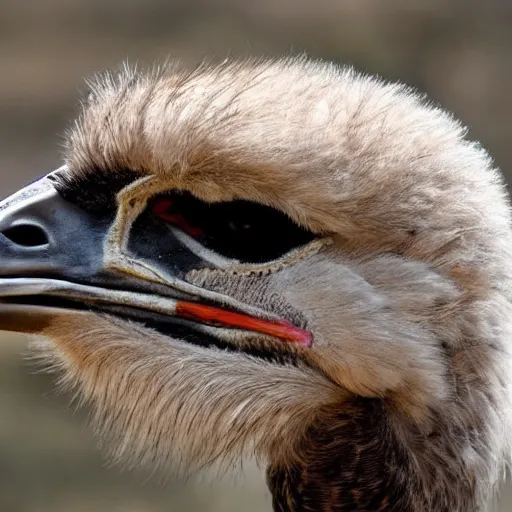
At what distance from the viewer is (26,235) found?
9.84 ft

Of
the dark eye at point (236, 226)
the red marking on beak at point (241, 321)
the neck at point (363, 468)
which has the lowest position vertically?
the neck at point (363, 468)

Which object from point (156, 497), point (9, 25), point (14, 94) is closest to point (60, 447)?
point (156, 497)

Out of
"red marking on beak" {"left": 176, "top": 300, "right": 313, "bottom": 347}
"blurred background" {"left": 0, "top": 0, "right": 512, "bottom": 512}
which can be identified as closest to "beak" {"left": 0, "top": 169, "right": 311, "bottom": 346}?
"red marking on beak" {"left": 176, "top": 300, "right": 313, "bottom": 347}

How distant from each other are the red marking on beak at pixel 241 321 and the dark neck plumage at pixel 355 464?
18cm

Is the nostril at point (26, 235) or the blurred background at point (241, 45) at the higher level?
the blurred background at point (241, 45)

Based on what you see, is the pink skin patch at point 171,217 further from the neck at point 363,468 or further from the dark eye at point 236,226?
the neck at point 363,468

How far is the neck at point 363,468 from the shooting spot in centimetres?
290

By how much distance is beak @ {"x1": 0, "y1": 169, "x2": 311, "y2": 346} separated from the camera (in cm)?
291

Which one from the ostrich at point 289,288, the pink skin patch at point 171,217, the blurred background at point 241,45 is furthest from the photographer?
the blurred background at point 241,45

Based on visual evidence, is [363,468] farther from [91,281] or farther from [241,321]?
[91,281]

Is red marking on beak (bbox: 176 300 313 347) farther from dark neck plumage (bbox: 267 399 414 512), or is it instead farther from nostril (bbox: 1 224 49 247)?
nostril (bbox: 1 224 49 247)

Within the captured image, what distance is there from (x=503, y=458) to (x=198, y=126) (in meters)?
1.01

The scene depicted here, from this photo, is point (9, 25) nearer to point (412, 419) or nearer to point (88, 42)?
Answer: point (88, 42)

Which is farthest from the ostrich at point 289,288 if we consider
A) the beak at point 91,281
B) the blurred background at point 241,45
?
the blurred background at point 241,45
